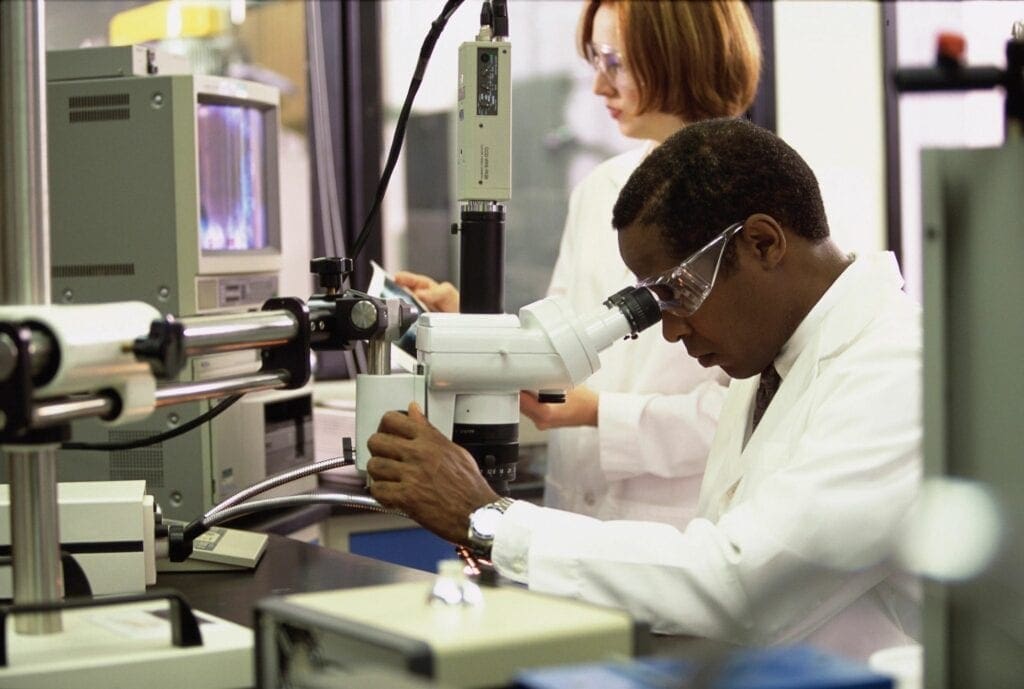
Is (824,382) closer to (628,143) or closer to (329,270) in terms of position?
(329,270)

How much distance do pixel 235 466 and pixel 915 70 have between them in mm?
1638

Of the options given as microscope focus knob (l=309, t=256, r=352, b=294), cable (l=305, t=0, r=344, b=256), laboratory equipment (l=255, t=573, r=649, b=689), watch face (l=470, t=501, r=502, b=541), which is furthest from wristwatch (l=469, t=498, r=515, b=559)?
cable (l=305, t=0, r=344, b=256)

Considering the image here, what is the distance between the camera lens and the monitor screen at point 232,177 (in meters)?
2.28

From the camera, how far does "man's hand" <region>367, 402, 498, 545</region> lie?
5.00 feet

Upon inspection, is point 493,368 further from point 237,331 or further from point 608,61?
point 608,61

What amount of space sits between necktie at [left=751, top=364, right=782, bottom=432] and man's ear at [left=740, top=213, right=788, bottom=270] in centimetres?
19

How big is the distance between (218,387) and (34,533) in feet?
0.69

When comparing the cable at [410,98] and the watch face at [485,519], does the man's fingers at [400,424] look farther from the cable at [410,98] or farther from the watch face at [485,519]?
the cable at [410,98]

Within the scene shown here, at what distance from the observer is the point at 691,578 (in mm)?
1424

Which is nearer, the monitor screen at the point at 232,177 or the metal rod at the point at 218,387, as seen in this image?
the metal rod at the point at 218,387

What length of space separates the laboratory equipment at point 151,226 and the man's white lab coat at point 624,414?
0.58m

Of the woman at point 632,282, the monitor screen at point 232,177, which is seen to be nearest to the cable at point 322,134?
the monitor screen at point 232,177

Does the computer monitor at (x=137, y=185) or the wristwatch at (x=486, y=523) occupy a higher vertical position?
the computer monitor at (x=137, y=185)

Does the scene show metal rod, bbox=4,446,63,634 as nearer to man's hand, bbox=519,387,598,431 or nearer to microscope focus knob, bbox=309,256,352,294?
microscope focus knob, bbox=309,256,352,294
